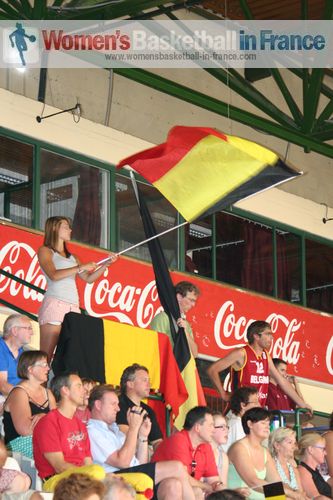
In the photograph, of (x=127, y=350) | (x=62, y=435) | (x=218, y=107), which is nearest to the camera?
(x=62, y=435)

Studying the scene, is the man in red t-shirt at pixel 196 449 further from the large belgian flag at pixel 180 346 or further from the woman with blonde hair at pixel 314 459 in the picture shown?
the woman with blonde hair at pixel 314 459

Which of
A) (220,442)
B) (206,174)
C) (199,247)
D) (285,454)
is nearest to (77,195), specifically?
(199,247)

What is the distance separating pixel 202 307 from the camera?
1717 centimetres

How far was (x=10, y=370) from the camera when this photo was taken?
9.78m

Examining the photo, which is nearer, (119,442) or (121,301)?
(119,442)

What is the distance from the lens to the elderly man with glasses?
9773mm

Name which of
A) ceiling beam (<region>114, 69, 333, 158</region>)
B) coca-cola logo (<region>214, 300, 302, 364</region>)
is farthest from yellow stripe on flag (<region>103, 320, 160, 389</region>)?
coca-cola logo (<region>214, 300, 302, 364</region>)

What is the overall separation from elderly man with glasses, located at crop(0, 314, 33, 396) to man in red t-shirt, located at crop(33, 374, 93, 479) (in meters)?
1.08

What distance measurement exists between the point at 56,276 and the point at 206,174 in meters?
1.88

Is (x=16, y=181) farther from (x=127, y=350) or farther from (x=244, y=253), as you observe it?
(x=244, y=253)

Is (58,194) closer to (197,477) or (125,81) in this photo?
(125,81)

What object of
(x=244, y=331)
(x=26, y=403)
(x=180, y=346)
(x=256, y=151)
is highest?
(x=256, y=151)

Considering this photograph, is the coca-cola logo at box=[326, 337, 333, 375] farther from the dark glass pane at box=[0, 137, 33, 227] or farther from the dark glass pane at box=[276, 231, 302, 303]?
the dark glass pane at box=[0, 137, 33, 227]

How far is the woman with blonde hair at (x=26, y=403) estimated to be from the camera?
28.8 feet
